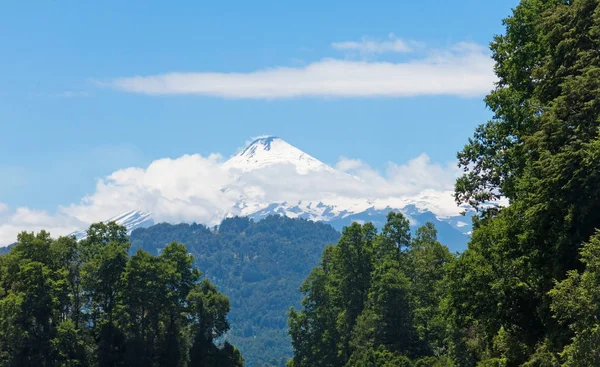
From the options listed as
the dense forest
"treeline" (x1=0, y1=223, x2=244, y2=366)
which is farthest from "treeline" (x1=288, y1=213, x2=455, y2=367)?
"treeline" (x1=0, y1=223, x2=244, y2=366)

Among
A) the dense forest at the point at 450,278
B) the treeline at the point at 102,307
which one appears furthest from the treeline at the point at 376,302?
the treeline at the point at 102,307

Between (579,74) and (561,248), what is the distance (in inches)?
346

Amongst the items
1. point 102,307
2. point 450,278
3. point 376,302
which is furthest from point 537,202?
point 102,307

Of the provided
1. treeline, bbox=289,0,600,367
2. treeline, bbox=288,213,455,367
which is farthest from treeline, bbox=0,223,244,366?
treeline, bbox=289,0,600,367

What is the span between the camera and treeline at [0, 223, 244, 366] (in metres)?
82.4

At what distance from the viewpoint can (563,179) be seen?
3472cm

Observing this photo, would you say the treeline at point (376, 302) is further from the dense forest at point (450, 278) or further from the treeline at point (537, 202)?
the treeline at point (537, 202)

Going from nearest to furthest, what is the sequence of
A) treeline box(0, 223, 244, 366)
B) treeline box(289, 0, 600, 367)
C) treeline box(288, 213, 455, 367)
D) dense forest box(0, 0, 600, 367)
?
treeline box(289, 0, 600, 367) < dense forest box(0, 0, 600, 367) < treeline box(288, 213, 455, 367) < treeline box(0, 223, 244, 366)

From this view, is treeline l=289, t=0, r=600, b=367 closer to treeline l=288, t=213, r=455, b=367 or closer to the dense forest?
the dense forest

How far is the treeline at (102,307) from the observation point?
82.4 metres

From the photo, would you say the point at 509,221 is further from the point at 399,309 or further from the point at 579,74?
the point at 399,309

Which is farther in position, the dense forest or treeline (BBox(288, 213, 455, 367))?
treeline (BBox(288, 213, 455, 367))

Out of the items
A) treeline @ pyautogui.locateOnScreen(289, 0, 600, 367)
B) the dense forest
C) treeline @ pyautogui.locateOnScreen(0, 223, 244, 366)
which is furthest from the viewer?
treeline @ pyautogui.locateOnScreen(0, 223, 244, 366)

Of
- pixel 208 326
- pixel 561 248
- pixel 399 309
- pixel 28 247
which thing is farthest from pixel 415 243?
pixel 561 248
